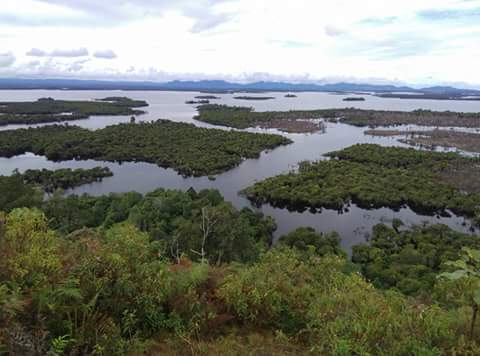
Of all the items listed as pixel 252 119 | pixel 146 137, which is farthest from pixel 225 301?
pixel 252 119

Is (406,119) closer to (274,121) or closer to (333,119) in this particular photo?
(333,119)

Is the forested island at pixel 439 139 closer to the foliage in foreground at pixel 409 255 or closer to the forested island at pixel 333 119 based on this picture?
the forested island at pixel 333 119

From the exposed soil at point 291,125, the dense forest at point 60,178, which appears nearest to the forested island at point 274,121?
the exposed soil at point 291,125

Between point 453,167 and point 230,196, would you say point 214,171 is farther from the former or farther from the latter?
point 453,167

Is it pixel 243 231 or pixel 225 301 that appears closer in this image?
pixel 225 301

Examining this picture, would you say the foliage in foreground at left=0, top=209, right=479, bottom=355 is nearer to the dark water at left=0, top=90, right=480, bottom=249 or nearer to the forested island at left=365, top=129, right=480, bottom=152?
the dark water at left=0, top=90, right=480, bottom=249

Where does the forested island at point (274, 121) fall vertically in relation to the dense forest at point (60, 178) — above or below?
above

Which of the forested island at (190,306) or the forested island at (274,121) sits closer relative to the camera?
the forested island at (190,306)
